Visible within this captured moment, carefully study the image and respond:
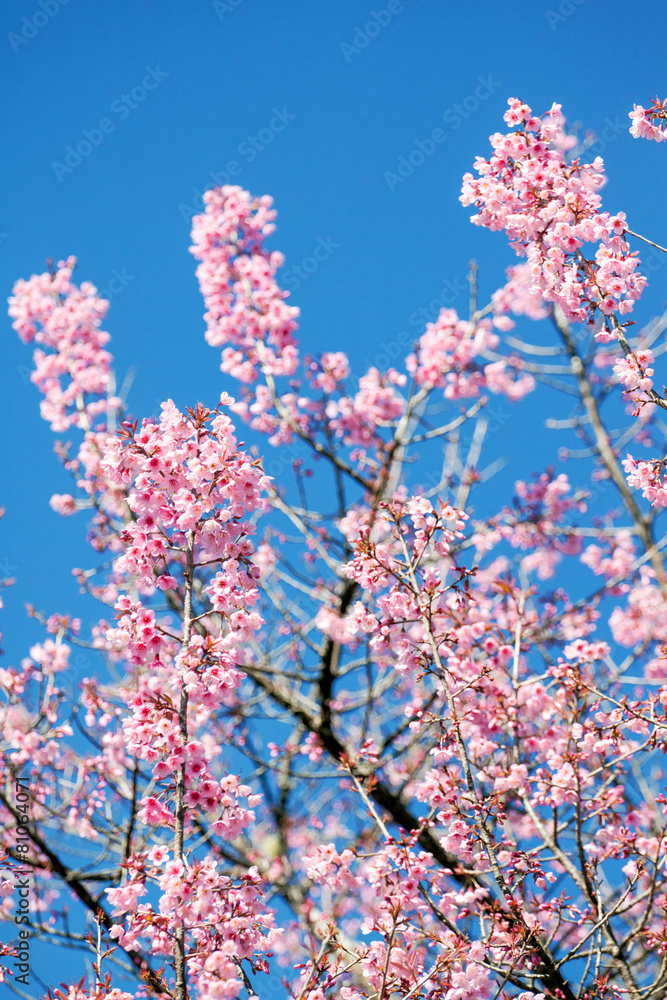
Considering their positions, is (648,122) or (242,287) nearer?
(648,122)

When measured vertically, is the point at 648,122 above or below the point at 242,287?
below

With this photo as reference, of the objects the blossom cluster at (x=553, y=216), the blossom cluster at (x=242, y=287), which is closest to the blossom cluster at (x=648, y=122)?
the blossom cluster at (x=553, y=216)

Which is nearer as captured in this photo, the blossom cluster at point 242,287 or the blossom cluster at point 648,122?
the blossom cluster at point 648,122

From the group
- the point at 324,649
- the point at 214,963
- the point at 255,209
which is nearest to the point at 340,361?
the point at 255,209

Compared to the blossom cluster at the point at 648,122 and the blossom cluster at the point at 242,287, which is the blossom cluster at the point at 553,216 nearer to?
the blossom cluster at the point at 648,122

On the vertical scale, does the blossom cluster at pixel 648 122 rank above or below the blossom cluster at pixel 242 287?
below

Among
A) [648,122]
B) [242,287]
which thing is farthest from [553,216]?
[242,287]

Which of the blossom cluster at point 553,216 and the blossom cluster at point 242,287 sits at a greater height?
the blossom cluster at point 242,287

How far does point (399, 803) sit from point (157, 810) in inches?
113

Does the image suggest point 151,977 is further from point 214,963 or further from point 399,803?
point 399,803

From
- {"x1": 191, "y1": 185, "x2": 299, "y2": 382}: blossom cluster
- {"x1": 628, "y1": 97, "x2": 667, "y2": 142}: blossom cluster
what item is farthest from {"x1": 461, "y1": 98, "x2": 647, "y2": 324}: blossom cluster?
{"x1": 191, "y1": 185, "x2": 299, "y2": 382}: blossom cluster

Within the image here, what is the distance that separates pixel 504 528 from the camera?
747 cm

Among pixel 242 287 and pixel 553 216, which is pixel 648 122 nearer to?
pixel 553 216

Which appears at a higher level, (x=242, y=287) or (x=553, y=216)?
(x=242, y=287)
